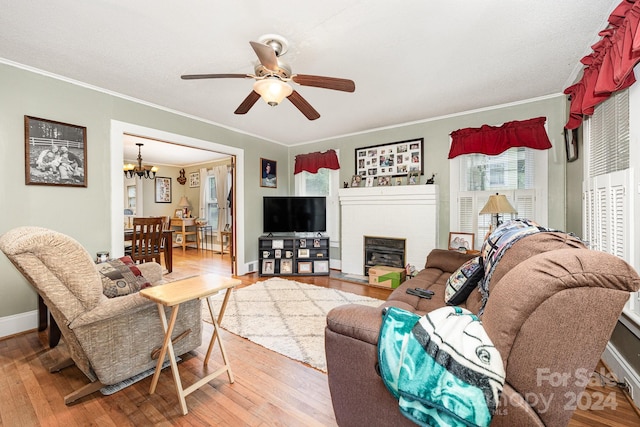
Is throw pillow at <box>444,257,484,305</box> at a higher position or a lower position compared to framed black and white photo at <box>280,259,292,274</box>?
higher

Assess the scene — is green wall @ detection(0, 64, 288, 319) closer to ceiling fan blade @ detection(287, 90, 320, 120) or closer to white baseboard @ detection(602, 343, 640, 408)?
ceiling fan blade @ detection(287, 90, 320, 120)

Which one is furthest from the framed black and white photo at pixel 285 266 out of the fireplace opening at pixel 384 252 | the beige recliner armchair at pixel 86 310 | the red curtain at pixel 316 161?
the beige recliner armchair at pixel 86 310

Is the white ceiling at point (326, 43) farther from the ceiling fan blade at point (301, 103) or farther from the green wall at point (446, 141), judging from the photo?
the ceiling fan blade at point (301, 103)

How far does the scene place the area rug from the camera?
7.57ft

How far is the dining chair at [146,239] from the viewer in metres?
4.17

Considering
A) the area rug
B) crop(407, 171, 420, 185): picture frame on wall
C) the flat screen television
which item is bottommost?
the area rug

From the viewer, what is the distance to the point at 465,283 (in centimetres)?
193

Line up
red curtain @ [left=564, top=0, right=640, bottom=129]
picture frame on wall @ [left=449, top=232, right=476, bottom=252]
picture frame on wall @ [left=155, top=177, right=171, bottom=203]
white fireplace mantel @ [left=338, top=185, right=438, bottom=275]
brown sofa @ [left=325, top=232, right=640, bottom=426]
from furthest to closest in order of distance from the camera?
picture frame on wall @ [left=155, top=177, right=171, bottom=203] < white fireplace mantel @ [left=338, top=185, right=438, bottom=275] < picture frame on wall @ [left=449, top=232, right=476, bottom=252] < red curtain @ [left=564, top=0, right=640, bottom=129] < brown sofa @ [left=325, top=232, right=640, bottom=426]

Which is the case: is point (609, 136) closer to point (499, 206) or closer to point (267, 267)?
point (499, 206)

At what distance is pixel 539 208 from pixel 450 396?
3407mm

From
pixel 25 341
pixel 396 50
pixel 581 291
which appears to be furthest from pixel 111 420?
pixel 396 50

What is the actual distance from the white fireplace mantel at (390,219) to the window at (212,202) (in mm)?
3984

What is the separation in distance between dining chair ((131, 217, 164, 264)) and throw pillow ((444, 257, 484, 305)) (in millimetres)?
4270

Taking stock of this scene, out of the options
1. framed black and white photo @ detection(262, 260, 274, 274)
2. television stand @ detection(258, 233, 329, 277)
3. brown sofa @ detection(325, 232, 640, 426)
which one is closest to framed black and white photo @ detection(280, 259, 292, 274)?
television stand @ detection(258, 233, 329, 277)
